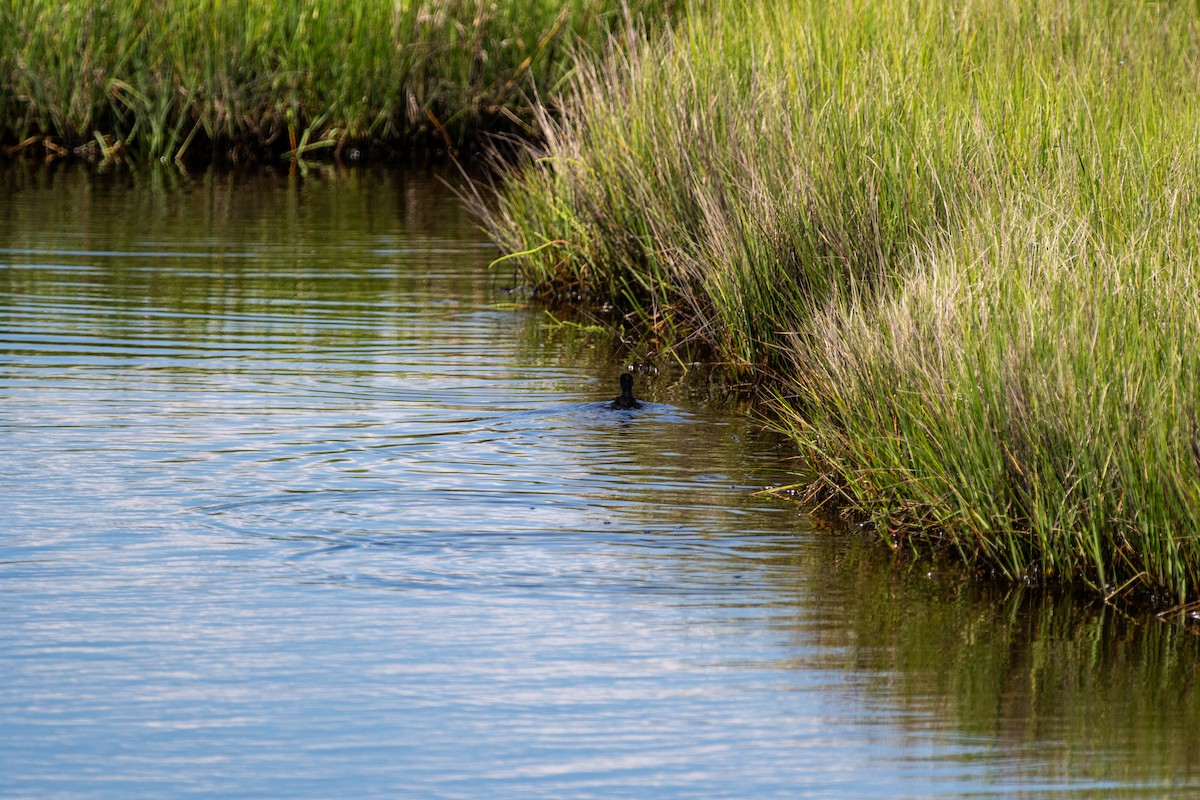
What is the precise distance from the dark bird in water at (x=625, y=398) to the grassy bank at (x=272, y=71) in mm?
8614

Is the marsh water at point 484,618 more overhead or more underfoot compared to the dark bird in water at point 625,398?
more underfoot

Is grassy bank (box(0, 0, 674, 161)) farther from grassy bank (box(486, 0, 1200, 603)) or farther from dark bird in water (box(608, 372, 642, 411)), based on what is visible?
dark bird in water (box(608, 372, 642, 411))

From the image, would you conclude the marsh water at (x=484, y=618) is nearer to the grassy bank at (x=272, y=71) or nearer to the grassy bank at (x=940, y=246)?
the grassy bank at (x=940, y=246)

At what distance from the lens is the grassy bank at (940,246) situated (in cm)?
555

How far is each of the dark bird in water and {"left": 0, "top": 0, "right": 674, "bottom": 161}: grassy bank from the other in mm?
8614

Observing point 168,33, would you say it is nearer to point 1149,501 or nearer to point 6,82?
point 6,82

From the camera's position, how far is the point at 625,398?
317 inches

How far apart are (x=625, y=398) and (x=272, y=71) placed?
34.7 feet

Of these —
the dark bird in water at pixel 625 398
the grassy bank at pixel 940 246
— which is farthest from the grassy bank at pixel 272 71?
A: the dark bird in water at pixel 625 398

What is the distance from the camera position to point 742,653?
16.6ft

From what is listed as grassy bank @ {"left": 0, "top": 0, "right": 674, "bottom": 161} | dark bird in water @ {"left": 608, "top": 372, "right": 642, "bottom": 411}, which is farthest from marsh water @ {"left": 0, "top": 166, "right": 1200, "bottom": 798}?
grassy bank @ {"left": 0, "top": 0, "right": 674, "bottom": 161}

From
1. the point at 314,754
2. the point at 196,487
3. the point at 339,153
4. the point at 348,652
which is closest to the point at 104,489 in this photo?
the point at 196,487

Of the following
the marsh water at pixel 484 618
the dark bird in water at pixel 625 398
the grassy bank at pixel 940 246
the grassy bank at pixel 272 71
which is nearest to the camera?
the marsh water at pixel 484 618

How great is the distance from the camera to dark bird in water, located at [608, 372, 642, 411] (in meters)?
8.05
